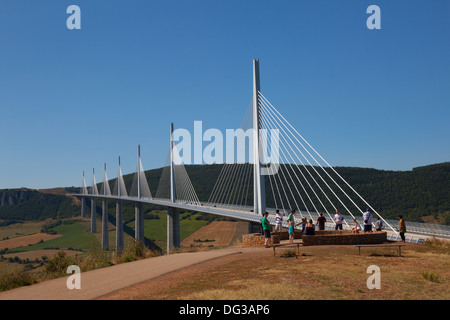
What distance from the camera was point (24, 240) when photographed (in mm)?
79688

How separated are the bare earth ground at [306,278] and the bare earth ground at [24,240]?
7438cm

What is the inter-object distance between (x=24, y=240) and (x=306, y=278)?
85768 mm

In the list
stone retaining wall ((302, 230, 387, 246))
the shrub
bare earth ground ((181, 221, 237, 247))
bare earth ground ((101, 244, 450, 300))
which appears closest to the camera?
bare earth ground ((101, 244, 450, 300))

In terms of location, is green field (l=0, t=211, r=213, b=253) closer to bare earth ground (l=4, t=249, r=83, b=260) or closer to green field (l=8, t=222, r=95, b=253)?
green field (l=8, t=222, r=95, b=253)

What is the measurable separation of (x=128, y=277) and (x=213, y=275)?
8.78 feet

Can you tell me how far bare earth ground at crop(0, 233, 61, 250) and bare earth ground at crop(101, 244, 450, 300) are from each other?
74.4 m

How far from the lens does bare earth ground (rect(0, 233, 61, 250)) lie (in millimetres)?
74144

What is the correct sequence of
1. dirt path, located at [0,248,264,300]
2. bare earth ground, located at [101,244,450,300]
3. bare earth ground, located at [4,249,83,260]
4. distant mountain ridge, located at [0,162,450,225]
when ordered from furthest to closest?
bare earth ground, located at [4,249,83,260] → distant mountain ridge, located at [0,162,450,225] → dirt path, located at [0,248,264,300] → bare earth ground, located at [101,244,450,300]

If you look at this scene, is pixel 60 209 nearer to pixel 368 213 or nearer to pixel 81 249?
pixel 81 249

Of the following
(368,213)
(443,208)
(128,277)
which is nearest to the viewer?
(128,277)

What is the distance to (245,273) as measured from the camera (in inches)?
382

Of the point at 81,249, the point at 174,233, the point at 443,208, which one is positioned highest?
the point at 443,208

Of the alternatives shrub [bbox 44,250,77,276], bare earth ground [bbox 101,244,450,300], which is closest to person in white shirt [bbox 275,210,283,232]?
bare earth ground [bbox 101,244,450,300]
